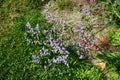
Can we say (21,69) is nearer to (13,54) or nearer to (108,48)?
(13,54)

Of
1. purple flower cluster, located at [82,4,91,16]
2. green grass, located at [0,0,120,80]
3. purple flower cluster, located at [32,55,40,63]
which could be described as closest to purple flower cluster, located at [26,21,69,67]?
purple flower cluster, located at [32,55,40,63]

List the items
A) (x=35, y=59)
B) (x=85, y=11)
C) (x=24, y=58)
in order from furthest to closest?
(x=85, y=11)
(x=24, y=58)
(x=35, y=59)

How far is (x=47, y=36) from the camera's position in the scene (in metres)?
5.78

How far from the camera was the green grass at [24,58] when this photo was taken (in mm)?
5321

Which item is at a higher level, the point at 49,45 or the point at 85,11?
the point at 85,11

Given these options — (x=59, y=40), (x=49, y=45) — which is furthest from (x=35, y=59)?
(x=59, y=40)

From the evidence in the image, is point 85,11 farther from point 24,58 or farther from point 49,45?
point 24,58

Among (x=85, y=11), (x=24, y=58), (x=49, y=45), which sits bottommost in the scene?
(x=24, y=58)

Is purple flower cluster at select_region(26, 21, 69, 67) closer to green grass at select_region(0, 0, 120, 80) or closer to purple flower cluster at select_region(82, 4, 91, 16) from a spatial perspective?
green grass at select_region(0, 0, 120, 80)

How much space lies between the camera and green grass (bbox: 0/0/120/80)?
5321mm

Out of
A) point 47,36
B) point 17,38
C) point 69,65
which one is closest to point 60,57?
point 69,65

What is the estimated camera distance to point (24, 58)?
5.62m

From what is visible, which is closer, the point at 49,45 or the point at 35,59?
the point at 35,59

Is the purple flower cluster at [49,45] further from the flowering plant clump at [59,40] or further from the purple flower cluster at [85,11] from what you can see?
the purple flower cluster at [85,11]
